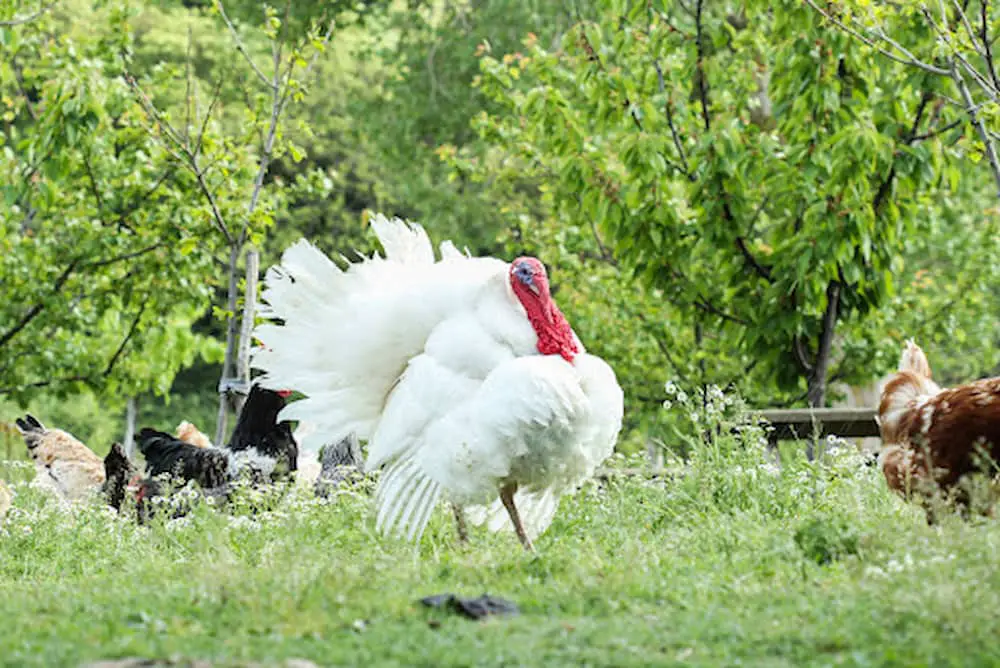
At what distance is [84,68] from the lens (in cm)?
1134

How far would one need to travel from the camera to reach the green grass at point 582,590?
486cm

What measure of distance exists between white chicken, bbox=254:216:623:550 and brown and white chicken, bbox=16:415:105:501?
4.68 meters

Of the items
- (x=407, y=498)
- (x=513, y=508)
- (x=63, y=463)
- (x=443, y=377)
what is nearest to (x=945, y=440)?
(x=513, y=508)

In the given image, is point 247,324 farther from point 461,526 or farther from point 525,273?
point 525,273

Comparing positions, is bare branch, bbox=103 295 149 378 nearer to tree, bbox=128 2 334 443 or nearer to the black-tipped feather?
tree, bbox=128 2 334 443

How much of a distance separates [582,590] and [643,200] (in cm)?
627

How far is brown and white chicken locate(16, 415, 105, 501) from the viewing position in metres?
12.7

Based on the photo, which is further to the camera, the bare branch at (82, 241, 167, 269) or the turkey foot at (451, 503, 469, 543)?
the bare branch at (82, 241, 167, 269)

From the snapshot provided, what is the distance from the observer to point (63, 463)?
42.3 ft

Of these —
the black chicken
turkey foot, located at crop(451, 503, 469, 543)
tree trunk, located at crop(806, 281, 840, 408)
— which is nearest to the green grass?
turkey foot, located at crop(451, 503, 469, 543)

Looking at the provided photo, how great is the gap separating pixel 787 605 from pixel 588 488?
145 inches

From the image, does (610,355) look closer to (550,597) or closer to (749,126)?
(749,126)

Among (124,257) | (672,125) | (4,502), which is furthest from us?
(124,257)

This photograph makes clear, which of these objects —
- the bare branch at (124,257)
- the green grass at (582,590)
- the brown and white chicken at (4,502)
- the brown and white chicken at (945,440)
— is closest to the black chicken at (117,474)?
the brown and white chicken at (4,502)
